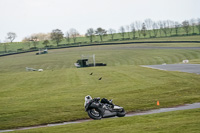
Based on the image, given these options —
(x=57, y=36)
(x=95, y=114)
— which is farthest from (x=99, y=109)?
(x=57, y=36)

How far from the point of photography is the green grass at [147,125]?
45.1 ft

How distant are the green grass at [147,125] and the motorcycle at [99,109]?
618 millimetres

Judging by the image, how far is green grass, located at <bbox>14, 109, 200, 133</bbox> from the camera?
13.8 m

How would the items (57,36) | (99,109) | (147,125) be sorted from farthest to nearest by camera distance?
(57,36) → (99,109) → (147,125)

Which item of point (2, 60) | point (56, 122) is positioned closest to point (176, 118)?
point (56, 122)

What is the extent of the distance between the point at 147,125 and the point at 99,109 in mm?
3381

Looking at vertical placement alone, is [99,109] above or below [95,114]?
above

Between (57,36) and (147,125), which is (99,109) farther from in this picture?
(57,36)

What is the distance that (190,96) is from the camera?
25406mm

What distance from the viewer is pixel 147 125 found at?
1509 cm

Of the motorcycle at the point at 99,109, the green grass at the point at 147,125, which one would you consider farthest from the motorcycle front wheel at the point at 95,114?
the green grass at the point at 147,125

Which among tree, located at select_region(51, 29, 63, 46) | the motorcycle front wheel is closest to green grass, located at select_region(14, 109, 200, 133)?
the motorcycle front wheel

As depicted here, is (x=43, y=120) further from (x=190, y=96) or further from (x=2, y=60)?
(x=2, y=60)

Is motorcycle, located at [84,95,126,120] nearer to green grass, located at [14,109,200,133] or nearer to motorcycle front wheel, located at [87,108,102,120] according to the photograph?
motorcycle front wheel, located at [87,108,102,120]
